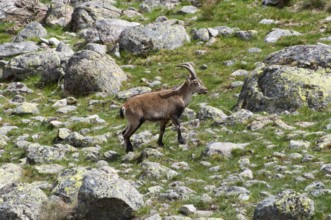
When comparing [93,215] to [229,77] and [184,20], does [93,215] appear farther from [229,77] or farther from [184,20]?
[184,20]

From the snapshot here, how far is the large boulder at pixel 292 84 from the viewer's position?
685 inches

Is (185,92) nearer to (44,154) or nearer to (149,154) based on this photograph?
(149,154)

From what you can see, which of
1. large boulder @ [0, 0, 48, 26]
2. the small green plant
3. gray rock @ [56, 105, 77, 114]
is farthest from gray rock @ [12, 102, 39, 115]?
the small green plant

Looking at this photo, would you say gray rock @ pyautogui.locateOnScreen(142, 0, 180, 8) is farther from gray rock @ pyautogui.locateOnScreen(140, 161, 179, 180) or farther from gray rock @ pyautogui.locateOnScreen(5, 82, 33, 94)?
gray rock @ pyautogui.locateOnScreen(140, 161, 179, 180)

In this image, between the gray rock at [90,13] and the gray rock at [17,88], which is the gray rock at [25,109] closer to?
the gray rock at [17,88]

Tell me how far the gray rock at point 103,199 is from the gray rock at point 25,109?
9.69 metres

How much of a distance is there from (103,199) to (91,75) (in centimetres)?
1204

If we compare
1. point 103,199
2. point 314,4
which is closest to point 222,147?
point 103,199

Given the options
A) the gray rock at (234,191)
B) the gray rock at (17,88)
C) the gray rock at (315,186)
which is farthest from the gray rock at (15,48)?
the gray rock at (315,186)

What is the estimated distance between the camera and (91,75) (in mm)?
22328

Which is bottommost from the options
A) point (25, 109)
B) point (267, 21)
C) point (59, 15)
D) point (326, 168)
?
point (59, 15)

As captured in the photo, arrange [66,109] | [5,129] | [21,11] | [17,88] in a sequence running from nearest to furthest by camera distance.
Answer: [5,129]
[66,109]
[17,88]
[21,11]

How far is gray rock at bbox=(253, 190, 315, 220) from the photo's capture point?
959 centimetres

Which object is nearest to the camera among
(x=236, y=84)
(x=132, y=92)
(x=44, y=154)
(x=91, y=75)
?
(x=44, y=154)
